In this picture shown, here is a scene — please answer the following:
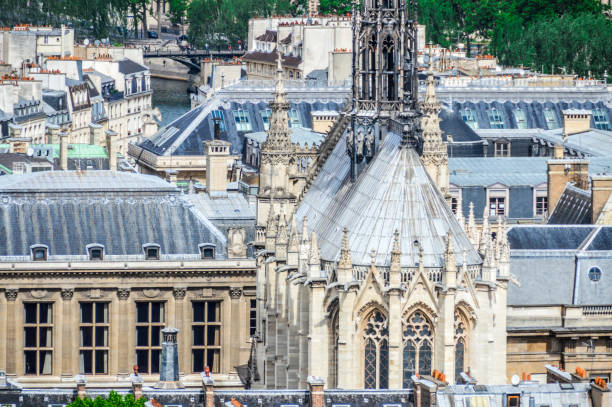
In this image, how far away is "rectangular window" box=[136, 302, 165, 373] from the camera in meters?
118

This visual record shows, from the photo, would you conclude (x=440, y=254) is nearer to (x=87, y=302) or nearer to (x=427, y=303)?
(x=427, y=303)

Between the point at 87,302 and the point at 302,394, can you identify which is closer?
the point at 302,394

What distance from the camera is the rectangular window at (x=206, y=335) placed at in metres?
119

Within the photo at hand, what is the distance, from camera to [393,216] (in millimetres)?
95000

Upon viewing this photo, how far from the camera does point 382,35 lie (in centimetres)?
9862

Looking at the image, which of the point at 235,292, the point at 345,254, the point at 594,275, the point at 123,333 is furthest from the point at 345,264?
the point at 123,333

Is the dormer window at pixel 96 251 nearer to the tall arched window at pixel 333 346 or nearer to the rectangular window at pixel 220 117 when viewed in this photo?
the tall arched window at pixel 333 346

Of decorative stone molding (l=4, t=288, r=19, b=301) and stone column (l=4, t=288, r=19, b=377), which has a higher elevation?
decorative stone molding (l=4, t=288, r=19, b=301)

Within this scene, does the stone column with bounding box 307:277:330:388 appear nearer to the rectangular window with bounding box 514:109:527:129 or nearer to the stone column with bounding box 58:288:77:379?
the stone column with bounding box 58:288:77:379

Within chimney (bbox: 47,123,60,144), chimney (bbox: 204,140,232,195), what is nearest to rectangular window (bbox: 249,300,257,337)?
chimney (bbox: 204,140,232,195)

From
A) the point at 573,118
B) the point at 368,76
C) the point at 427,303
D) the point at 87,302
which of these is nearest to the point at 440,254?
the point at 427,303

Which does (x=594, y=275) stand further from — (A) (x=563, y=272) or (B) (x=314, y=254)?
(B) (x=314, y=254)

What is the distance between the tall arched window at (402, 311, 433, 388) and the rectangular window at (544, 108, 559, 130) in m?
72.8

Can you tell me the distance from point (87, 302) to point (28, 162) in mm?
25505
